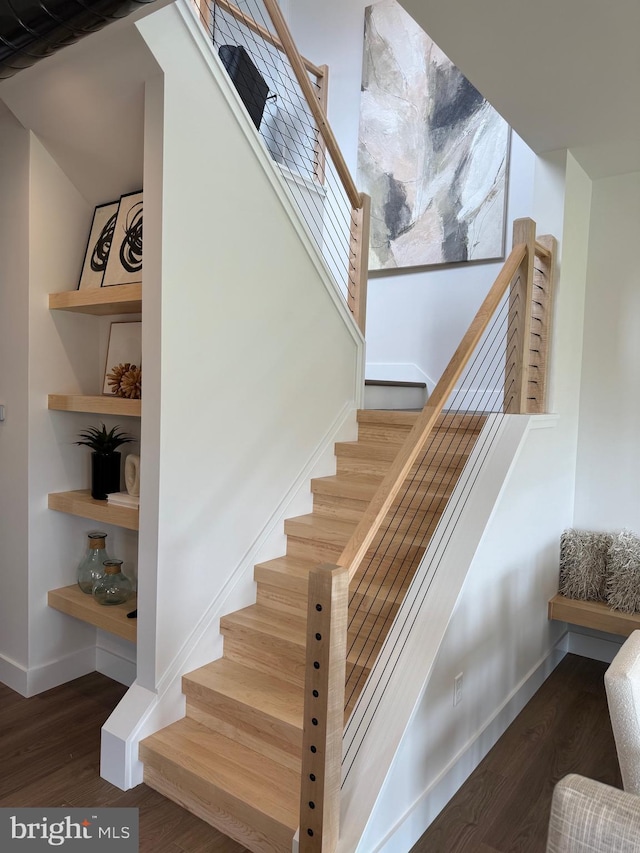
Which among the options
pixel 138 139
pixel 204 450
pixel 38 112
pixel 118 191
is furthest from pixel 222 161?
pixel 204 450

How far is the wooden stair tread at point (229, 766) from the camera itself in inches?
75.9

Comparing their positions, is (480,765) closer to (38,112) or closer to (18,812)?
(18,812)

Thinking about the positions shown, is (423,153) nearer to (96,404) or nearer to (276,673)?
(96,404)

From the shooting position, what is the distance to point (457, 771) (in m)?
2.23

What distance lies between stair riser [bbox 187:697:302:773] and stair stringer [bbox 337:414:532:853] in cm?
35

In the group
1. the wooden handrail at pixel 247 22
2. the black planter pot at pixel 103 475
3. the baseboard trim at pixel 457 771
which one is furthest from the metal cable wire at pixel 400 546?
the wooden handrail at pixel 247 22

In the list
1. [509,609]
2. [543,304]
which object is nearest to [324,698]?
[509,609]

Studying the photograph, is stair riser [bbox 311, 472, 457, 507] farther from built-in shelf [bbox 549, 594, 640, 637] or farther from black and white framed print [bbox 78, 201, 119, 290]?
black and white framed print [bbox 78, 201, 119, 290]

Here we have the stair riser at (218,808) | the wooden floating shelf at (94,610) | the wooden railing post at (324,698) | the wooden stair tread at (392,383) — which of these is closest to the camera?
the wooden railing post at (324,698)

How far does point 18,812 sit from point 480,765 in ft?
5.51

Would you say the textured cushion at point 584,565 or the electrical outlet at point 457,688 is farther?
the textured cushion at point 584,565

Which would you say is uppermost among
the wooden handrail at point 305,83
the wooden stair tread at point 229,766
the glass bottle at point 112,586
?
the wooden handrail at point 305,83

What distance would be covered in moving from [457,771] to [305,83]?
3.09m

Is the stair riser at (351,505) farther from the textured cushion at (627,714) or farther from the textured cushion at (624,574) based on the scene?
the textured cushion at (627,714)
